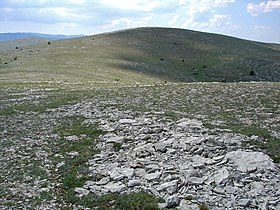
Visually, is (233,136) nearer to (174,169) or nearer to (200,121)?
(200,121)

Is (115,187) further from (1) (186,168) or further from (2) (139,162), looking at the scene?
(1) (186,168)

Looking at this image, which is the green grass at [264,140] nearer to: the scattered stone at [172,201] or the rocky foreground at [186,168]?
the rocky foreground at [186,168]

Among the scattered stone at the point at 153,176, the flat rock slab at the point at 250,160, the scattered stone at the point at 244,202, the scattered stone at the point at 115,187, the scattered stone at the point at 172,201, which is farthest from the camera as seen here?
the flat rock slab at the point at 250,160

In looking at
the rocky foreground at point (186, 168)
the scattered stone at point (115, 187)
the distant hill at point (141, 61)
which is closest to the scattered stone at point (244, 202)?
the rocky foreground at point (186, 168)

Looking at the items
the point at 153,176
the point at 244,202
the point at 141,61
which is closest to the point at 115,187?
the point at 153,176

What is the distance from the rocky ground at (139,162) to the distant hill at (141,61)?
1336 inches

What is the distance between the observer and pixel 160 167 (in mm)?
13805

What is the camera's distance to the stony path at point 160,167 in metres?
11.6

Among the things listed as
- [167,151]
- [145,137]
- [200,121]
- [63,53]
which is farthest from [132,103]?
[63,53]

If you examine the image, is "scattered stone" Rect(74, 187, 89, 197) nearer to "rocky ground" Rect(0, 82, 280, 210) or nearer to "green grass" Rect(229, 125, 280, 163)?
"rocky ground" Rect(0, 82, 280, 210)

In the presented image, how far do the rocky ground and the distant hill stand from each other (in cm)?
3393

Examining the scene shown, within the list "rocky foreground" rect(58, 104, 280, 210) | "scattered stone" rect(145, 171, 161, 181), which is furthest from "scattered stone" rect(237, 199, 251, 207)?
"scattered stone" rect(145, 171, 161, 181)

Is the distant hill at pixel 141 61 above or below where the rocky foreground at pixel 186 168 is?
above

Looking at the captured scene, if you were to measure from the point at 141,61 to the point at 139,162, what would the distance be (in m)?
75.4
